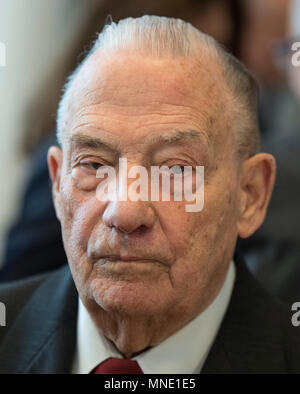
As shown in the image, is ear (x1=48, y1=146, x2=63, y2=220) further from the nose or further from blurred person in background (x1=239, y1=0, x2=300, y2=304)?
blurred person in background (x1=239, y1=0, x2=300, y2=304)

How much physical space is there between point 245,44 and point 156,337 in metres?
0.84

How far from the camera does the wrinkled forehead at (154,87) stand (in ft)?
3.26

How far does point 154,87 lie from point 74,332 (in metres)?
0.48

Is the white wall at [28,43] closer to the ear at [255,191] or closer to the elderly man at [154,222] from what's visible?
the elderly man at [154,222]

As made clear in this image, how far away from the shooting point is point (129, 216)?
0.96 m

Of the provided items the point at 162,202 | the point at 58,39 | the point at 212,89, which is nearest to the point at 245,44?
the point at 58,39

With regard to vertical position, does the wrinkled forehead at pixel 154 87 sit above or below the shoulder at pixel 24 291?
above

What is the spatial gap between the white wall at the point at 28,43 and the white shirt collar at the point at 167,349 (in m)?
0.50

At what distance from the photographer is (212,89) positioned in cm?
104

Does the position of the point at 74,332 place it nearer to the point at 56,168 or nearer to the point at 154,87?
the point at 56,168

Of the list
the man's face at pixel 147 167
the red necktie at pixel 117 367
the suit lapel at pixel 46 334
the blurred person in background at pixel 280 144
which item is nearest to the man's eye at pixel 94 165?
the man's face at pixel 147 167

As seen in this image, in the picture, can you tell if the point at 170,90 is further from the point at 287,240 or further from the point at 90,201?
the point at 287,240

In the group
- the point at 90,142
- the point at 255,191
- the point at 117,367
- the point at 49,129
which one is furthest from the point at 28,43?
the point at 117,367

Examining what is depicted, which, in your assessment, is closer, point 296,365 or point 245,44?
point 296,365
